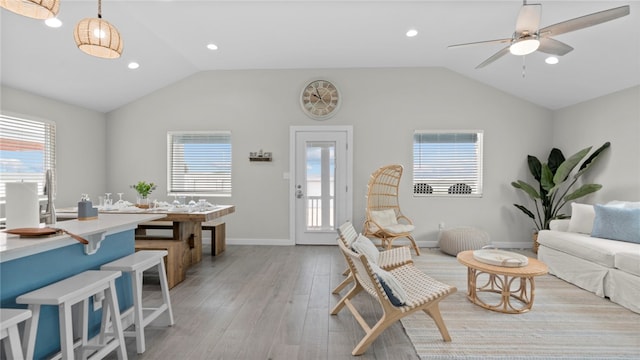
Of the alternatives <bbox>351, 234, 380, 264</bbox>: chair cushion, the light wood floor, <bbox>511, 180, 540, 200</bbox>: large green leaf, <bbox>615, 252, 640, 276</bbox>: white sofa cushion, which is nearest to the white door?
the light wood floor

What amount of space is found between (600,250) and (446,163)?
2.43 meters

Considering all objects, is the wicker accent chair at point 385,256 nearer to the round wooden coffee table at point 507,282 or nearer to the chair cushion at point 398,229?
the round wooden coffee table at point 507,282

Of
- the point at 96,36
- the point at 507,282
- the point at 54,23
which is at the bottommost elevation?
the point at 507,282

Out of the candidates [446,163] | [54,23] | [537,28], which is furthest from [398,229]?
[54,23]

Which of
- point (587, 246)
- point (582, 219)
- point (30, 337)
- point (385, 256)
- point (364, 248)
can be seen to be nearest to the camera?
point (30, 337)

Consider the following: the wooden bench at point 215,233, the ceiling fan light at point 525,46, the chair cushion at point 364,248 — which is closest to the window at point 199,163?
the wooden bench at point 215,233

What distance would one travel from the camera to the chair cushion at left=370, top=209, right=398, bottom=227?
4.62m

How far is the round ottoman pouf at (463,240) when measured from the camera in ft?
14.5

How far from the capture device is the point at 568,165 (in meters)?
4.19

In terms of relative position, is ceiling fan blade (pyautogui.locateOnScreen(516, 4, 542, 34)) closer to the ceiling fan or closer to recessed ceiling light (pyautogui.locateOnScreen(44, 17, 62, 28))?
the ceiling fan

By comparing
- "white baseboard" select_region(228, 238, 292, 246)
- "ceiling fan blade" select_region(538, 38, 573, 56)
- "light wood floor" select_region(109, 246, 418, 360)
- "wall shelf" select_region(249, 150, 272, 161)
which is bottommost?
"light wood floor" select_region(109, 246, 418, 360)

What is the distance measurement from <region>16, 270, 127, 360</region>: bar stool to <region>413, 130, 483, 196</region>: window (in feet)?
14.6

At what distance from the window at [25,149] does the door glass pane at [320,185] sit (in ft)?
11.8

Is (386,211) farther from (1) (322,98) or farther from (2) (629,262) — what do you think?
(2) (629,262)
